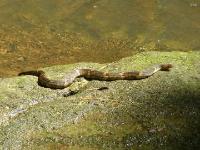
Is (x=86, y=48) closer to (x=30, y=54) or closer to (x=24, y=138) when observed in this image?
(x=30, y=54)

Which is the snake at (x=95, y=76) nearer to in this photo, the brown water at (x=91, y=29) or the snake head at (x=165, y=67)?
the snake head at (x=165, y=67)

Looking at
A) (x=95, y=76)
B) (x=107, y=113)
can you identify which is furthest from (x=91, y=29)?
(x=107, y=113)

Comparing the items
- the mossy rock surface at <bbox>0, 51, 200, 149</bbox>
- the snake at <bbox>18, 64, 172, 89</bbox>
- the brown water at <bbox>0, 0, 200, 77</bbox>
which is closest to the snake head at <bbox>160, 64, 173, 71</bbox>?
the snake at <bbox>18, 64, 172, 89</bbox>

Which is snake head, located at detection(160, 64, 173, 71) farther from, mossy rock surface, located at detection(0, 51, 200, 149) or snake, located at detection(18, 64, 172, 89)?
mossy rock surface, located at detection(0, 51, 200, 149)

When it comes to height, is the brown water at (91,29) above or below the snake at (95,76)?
below

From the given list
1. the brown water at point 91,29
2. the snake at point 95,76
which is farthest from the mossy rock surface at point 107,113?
the brown water at point 91,29

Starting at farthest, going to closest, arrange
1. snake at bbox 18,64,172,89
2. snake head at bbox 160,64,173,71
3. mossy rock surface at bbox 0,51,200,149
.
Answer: snake head at bbox 160,64,173,71, snake at bbox 18,64,172,89, mossy rock surface at bbox 0,51,200,149

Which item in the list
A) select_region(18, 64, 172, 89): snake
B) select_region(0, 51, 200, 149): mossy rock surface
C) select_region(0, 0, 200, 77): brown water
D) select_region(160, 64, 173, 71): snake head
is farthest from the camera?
select_region(0, 0, 200, 77): brown water

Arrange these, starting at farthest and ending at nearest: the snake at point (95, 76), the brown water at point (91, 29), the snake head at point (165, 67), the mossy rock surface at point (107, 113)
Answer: the brown water at point (91, 29), the snake head at point (165, 67), the snake at point (95, 76), the mossy rock surface at point (107, 113)

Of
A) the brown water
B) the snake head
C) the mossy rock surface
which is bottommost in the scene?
the brown water
